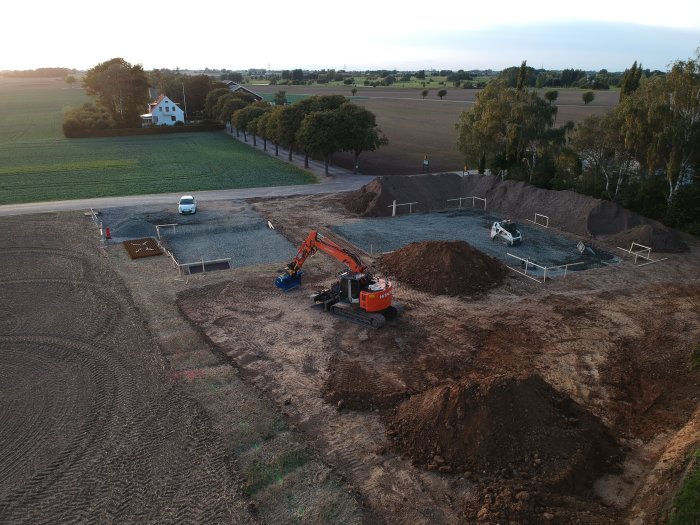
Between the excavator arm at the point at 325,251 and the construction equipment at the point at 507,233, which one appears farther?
the construction equipment at the point at 507,233

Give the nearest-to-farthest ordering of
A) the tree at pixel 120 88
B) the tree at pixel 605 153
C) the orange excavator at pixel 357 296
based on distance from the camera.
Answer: the orange excavator at pixel 357 296, the tree at pixel 605 153, the tree at pixel 120 88

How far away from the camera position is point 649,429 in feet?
50.4

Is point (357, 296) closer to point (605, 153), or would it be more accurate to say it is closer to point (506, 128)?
point (605, 153)

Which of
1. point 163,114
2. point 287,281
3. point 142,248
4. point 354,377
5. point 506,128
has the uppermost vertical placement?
point 506,128

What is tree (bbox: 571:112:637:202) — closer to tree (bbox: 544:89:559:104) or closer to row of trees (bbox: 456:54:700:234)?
row of trees (bbox: 456:54:700:234)

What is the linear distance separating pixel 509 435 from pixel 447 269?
12819 mm

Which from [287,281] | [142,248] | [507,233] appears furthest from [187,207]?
[507,233]

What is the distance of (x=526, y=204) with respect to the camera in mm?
39219

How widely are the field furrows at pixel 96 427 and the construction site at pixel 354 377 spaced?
0.07 metres

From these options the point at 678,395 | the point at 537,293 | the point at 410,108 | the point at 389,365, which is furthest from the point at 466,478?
the point at 410,108

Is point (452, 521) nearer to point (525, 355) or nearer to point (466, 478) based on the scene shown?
point (466, 478)

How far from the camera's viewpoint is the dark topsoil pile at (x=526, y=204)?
32188 mm

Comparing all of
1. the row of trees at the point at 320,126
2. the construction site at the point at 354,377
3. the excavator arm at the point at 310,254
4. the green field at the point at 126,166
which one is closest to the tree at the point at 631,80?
the construction site at the point at 354,377

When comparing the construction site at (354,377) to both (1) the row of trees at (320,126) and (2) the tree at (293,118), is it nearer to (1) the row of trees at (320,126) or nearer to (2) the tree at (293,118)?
(1) the row of trees at (320,126)
